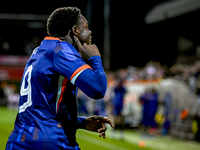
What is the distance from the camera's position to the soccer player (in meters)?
1.68

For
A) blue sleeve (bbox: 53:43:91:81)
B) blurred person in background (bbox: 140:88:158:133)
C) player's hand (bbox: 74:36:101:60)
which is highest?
player's hand (bbox: 74:36:101:60)

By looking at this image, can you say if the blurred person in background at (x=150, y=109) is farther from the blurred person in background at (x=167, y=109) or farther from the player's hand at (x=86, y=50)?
the player's hand at (x=86, y=50)

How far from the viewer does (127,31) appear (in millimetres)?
30062

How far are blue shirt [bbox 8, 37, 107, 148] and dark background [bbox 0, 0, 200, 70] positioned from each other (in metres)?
20.4

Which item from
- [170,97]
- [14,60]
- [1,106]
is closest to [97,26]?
[14,60]

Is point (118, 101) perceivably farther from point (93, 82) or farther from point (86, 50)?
point (93, 82)

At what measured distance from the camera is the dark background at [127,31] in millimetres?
22970

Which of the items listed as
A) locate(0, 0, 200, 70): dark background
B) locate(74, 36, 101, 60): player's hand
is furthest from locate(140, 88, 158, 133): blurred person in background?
locate(74, 36, 101, 60): player's hand

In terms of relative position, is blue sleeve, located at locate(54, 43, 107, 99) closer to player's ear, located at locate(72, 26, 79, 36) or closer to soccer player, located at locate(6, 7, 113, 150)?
soccer player, located at locate(6, 7, 113, 150)

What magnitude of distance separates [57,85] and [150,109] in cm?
1105

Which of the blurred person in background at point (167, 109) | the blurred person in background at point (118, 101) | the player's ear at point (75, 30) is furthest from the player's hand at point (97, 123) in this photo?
the blurred person in background at point (167, 109)

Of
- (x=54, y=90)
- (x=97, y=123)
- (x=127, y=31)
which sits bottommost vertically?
(x=97, y=123)

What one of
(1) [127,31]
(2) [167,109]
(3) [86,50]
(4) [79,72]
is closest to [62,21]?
(3) [86,50]

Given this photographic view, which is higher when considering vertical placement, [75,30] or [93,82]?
[75,30]
